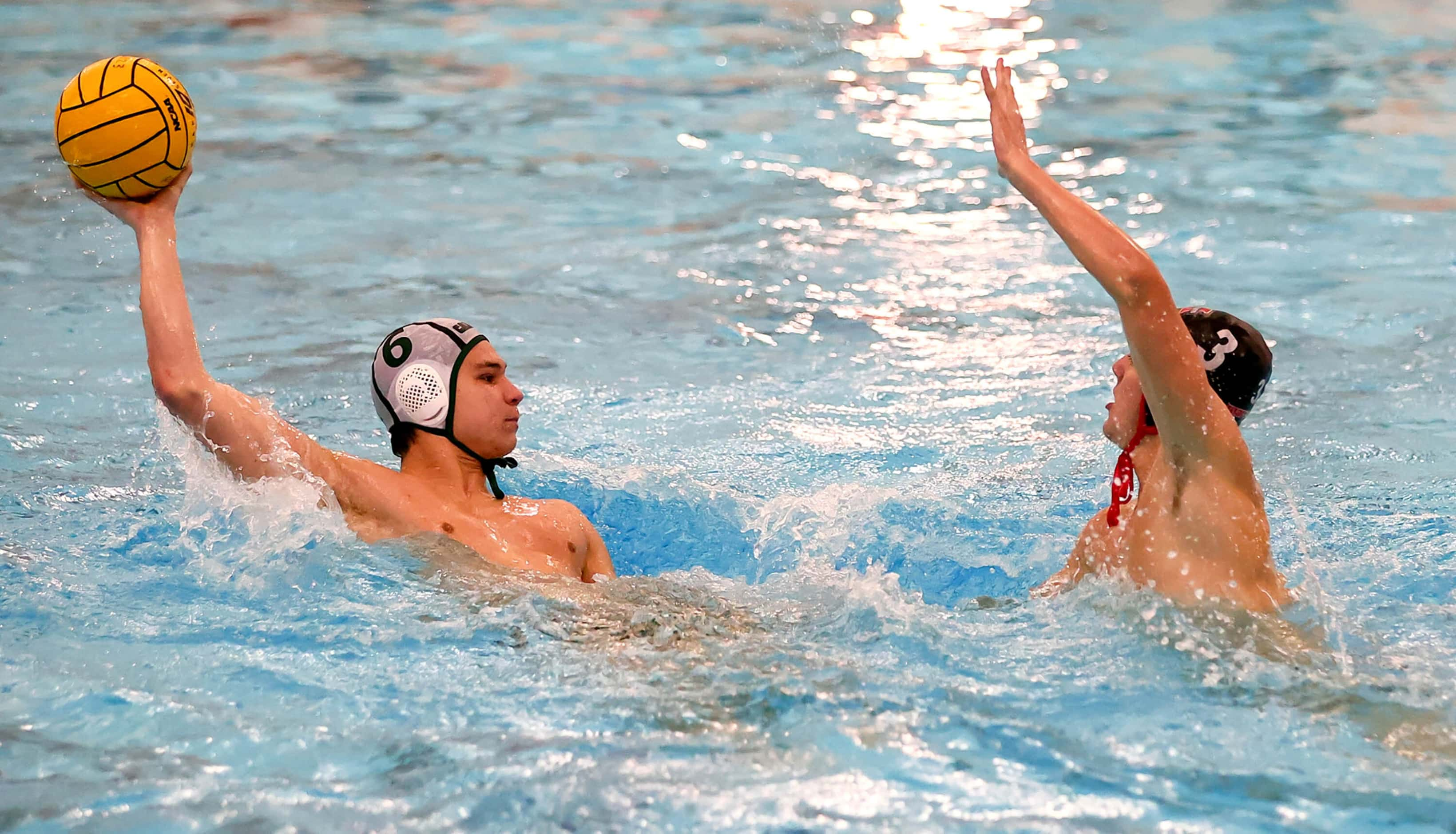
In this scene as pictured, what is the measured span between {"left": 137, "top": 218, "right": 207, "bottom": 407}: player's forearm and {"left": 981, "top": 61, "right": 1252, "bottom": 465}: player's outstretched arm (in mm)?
1965

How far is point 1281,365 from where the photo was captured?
635 centimetres

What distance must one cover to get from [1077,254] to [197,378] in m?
2.08

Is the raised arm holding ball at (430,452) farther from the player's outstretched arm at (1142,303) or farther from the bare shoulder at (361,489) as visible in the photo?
the player's outstretched arm at (1142,303)

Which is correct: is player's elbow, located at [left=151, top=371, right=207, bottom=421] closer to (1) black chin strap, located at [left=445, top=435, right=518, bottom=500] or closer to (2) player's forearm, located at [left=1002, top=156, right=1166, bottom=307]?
(1) black chin strap, located at [left=445, top=435, right=518, bottom=500]

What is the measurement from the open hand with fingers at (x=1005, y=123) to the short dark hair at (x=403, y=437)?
1927 mm

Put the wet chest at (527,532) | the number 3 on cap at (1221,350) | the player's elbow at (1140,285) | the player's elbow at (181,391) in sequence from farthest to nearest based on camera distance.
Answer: the wet chest at (527,532)
the player's elbow at (181,391)
the number 3 on cap at (1221,350)
the player's elbow at (1140,285)

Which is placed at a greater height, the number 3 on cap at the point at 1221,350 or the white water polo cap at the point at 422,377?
the number 3 on cap at the point at 1221,350

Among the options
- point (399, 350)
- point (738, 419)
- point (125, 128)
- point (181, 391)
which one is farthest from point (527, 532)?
point (738, 419)

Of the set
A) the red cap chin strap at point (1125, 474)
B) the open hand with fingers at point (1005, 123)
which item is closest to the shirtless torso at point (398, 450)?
the red cap chin strap at point (1125, 474)

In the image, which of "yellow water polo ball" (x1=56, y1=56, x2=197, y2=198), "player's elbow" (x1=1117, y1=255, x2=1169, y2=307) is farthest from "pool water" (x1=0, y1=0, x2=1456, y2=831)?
"player's elbow" (x1=1117, y1=255, x2=1169, y2=307)

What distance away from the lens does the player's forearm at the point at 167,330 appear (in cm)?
342

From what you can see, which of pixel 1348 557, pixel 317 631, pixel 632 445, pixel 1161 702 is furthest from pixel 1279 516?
pixel 317 631

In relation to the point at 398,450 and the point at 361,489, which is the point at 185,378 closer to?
the point at 361,489

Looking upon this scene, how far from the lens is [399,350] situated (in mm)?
4109
